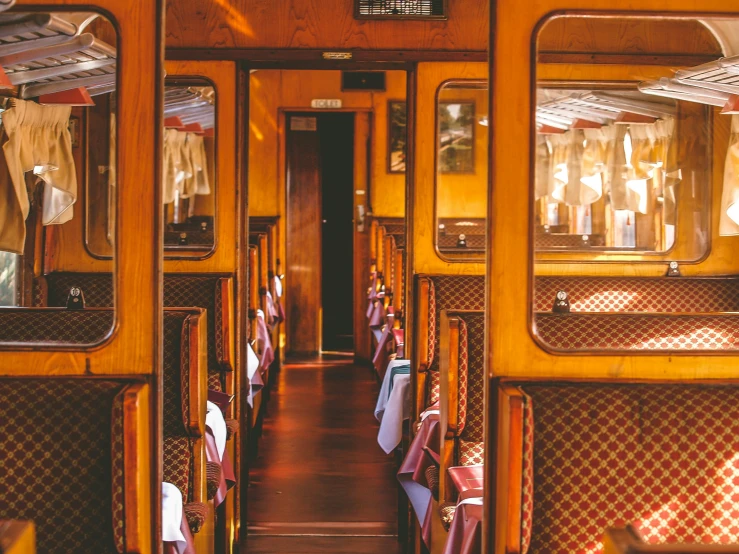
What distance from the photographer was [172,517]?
2.57m

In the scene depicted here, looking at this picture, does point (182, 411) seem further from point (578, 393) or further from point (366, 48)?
point (366, 48)

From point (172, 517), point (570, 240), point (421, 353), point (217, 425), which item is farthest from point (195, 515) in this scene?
point (570, 240)

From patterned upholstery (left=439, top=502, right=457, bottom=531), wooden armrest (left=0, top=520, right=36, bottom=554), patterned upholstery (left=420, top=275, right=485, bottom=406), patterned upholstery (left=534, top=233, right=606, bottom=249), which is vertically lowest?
patterned upholstery (left=439, top=502, right=457, bottom=531)

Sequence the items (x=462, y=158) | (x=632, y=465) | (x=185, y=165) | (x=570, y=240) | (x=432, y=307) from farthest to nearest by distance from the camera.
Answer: (x=462, y=158) → (x=185, y=165) → (x=570, y=240) → (x=432, y=307) → (x=632, y=465)

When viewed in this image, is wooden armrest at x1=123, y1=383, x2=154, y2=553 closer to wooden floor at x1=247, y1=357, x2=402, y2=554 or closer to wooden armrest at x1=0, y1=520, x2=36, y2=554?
wooden armrest at x1=0, y1=520, x2=36, y2=554

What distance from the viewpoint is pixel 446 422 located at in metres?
3.28

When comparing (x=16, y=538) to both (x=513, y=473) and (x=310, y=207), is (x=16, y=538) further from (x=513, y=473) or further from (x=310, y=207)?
(x=310, y=207)

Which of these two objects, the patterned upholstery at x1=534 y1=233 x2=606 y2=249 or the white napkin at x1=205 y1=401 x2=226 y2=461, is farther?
the patterned upholstery at x1=534 y1=233 x2=606 y2=249

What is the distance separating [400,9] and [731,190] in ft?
6.71

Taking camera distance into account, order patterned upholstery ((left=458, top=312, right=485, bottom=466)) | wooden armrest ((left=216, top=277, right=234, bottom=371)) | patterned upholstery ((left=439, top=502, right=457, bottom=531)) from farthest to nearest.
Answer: wooden armrest ((left=216, top=277, right=234, bottom=371)), patterned upholstery ((left=458, top=312, right=485, bottom=466)), patterned upholstery ((left=439, top=502, right=457, bottom=531))

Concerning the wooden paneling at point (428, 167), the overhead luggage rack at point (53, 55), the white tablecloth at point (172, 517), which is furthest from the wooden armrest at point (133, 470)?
the wooden paneling at point (428, 167)

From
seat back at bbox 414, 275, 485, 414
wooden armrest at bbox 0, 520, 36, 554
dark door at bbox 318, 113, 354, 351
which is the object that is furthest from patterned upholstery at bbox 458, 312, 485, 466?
dark door at bbox 318, 113, 354, 351

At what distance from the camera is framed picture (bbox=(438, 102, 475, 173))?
27.3ft

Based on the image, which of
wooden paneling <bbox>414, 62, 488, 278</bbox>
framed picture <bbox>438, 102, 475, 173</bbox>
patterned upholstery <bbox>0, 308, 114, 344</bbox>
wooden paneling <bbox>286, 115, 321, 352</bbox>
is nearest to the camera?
patterned upholstery <bbox>0, 308, 114, 344</bbox>
